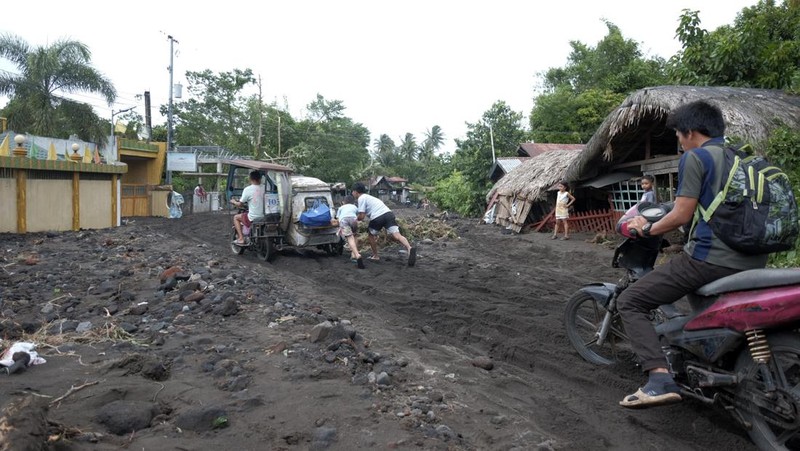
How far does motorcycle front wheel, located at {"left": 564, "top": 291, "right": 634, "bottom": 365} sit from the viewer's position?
4.18 metres

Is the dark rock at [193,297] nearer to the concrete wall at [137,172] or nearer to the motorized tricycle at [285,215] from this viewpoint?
the motorized tricycle at [285,215]

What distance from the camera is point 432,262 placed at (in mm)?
10438

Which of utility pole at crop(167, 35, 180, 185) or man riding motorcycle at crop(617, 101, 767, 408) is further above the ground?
utility pole at crop(167, 35, 180, 185)

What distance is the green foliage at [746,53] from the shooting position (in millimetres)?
11758

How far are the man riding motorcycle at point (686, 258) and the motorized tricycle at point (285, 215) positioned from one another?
24.9 ft

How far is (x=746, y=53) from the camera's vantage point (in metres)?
12.3

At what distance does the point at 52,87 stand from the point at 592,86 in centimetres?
3024

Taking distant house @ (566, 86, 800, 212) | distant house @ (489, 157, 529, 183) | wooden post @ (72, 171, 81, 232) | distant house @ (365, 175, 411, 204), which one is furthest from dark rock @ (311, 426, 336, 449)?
distant house @ (365, 175, 411, 204)

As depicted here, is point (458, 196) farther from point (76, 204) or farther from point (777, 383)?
point (777, 383)

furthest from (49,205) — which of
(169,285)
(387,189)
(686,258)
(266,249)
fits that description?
(387,189)

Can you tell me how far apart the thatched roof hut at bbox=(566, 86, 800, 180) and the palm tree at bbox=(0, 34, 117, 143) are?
22.5 meters

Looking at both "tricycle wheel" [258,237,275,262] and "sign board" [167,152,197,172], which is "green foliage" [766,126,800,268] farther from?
"sign board" [167,152,197,172]

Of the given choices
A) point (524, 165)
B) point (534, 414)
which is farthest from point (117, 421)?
point (524, 165)

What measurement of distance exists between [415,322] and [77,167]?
14.8 metres
